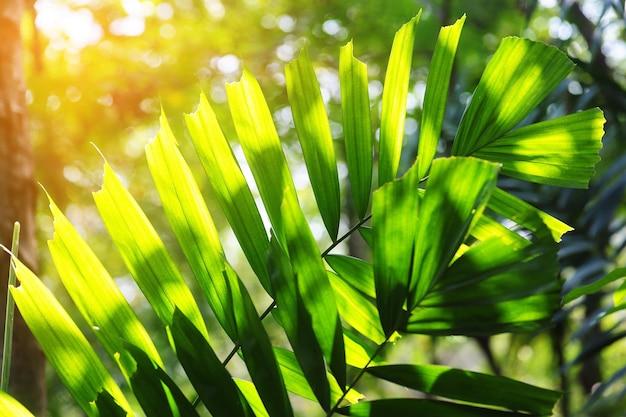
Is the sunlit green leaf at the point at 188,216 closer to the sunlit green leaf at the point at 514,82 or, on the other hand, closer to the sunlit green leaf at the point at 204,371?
the sunlit green leaf at the point at 204,371

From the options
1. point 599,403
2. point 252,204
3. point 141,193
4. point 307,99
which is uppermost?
point 141,193

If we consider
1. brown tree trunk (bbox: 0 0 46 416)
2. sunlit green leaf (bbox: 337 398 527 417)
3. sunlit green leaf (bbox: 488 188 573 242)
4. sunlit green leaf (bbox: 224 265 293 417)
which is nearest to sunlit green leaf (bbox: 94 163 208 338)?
sunlit green leaf (bbox: 224 265 293 417)

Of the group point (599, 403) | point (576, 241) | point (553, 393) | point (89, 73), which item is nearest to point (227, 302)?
point (553, 393)

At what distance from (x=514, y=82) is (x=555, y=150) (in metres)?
0.09

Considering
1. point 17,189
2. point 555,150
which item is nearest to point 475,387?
point 555,150

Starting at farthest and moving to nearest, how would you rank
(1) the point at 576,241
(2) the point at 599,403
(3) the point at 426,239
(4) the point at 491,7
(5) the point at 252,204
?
(4) the point at 491,7, (1) the point at 576,241, (2) the point at 599,403, (5) the point at 252,204, (3) the point at 426,239

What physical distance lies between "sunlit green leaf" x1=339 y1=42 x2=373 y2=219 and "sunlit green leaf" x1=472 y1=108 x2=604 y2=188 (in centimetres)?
13

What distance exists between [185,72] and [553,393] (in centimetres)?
386

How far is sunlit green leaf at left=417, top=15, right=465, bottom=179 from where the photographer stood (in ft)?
2.18

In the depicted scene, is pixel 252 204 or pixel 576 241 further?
pixel 576 241

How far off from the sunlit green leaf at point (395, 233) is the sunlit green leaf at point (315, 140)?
0.45 ft

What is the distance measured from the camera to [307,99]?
66 cm

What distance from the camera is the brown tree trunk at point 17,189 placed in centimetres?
109

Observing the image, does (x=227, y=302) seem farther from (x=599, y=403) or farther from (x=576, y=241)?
(x=576, y=241)
